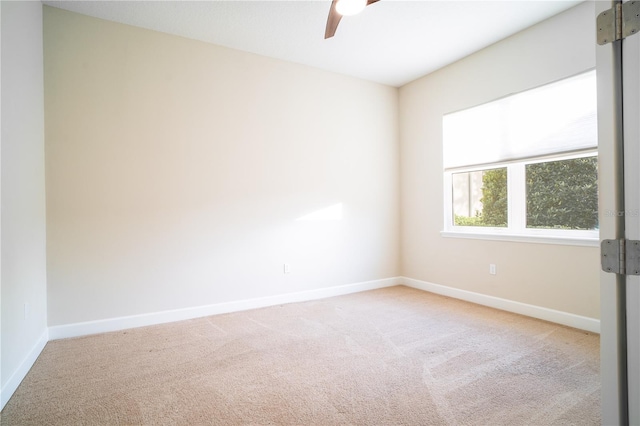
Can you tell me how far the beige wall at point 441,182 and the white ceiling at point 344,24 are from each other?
7.6 inches

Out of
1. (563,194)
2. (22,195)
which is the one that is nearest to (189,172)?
(22,195)

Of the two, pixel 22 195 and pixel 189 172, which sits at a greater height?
pixel 189 172

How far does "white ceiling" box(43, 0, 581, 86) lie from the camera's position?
113 inches

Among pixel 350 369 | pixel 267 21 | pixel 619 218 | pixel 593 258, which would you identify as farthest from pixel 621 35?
pixel 267 21

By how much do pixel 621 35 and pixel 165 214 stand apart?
3.44 metres

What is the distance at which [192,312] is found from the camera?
11.1ft

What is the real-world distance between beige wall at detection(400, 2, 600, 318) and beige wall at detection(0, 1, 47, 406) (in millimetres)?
4130

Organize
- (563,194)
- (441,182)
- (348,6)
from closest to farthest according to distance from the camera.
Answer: (348,6) → (563,194) → (441,182)

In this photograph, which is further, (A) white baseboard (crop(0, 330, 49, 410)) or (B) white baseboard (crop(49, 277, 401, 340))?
(B) white baseboard (crop(49, 277, 401, 340))

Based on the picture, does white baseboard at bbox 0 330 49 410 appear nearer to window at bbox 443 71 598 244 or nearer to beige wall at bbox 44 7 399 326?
beige wall at bbox 44 7 399 326

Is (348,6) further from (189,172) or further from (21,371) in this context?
(21,371)

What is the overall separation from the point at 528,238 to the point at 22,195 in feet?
14.2

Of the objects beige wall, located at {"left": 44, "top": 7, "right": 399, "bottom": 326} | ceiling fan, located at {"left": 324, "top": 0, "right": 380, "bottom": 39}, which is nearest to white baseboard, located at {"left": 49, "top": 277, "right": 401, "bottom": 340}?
beige wall, located at {"left": 44, "top": 7, "right": 399, "bottom": 326}

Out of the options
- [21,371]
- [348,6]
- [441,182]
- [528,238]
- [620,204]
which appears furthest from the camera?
[441,182]
